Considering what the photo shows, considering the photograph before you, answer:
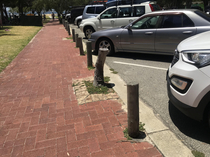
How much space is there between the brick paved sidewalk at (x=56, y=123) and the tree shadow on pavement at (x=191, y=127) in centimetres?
69

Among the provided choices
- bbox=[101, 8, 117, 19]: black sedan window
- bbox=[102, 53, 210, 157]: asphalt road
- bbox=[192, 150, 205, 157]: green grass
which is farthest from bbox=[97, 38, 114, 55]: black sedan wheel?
bbox=[192, 150, 205, 157]: green grass

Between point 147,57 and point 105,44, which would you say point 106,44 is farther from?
point 147,57

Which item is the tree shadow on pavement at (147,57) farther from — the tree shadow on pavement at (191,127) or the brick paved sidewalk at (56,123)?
the tree shadow on pavement at (191,127)

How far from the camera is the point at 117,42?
6.91 m

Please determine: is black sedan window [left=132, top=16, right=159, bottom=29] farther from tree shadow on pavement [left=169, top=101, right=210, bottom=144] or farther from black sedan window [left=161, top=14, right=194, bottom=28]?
tree shadow on pavement [left=169, top=101, right=210, bottom=144]

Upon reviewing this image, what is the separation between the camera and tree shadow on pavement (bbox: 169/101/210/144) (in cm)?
277

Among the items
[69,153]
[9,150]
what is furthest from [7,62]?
[69,153]

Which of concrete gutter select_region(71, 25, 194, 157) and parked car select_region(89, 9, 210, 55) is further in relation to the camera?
parked car select_region(89, 9, 210, 55)

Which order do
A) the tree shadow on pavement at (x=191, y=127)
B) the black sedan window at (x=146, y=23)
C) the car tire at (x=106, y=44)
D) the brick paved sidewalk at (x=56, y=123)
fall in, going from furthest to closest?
1. the car tire at (x=106, y=44)
2. the black sedan window at (x=146, y=23)
3. the tree shadow on pavement at (x=191, y=127)
4. the brick paved sidewalk at (x=56, y=123)

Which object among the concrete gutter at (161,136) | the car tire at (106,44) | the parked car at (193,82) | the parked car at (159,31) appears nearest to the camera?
the parked car at (193,82)

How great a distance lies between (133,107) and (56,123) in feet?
4.67

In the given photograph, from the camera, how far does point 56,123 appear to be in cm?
325

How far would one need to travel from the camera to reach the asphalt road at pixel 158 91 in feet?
9.09

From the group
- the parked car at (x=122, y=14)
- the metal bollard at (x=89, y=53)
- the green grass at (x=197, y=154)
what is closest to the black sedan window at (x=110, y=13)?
the parked car at (x=122, y=14)
